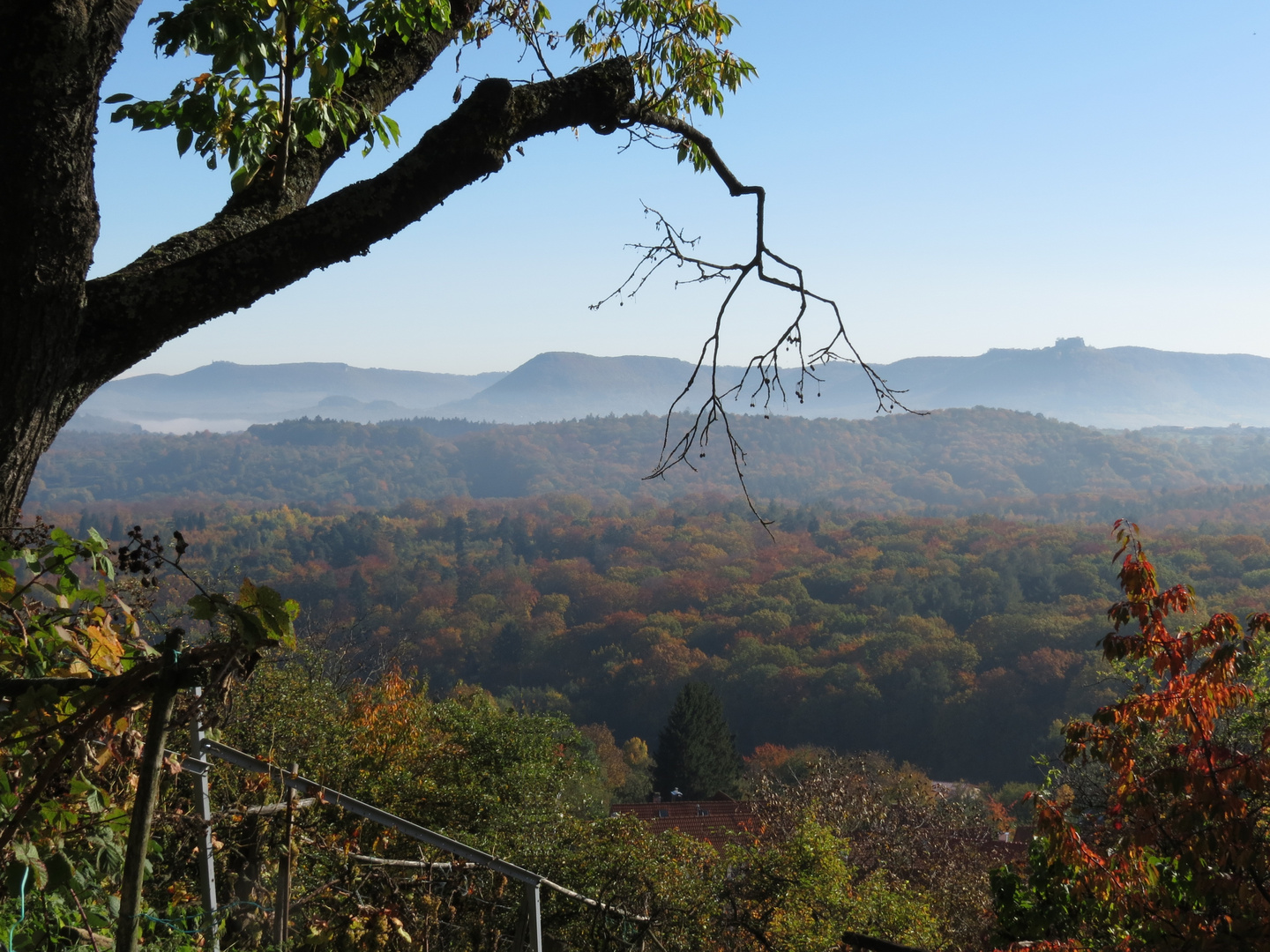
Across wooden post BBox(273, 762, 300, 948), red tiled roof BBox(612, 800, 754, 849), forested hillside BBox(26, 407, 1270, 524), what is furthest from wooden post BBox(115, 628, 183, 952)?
forested hillside BBox(26, 407, 1270, 524)

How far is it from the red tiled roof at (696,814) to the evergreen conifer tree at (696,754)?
2.64m

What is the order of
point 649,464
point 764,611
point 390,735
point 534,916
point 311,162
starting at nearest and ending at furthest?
point 311,162
point 534,916
point 390,735
point 764,611
point 649,464

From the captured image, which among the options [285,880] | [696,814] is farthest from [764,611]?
[285,880]

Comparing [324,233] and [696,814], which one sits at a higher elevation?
[324,233]

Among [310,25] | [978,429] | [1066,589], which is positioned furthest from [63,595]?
[978,429]

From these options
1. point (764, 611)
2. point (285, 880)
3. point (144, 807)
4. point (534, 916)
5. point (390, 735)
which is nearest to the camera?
A: point (144, 807)

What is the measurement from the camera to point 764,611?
A: 51.7 meters

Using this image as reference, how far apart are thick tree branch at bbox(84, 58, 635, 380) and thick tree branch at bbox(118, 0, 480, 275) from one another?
0.21ft

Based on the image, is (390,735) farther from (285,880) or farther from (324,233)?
(324,233)

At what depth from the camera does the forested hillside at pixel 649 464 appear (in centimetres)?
11025

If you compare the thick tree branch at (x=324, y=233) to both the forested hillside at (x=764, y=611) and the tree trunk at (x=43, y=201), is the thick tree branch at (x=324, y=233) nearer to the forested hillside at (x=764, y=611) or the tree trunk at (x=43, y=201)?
the tree trunk at (x=43, y=201)

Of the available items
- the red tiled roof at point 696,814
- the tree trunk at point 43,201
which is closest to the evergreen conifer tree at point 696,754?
the red tiled roof at point 696,814

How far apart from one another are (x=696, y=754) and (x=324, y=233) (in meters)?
26.0

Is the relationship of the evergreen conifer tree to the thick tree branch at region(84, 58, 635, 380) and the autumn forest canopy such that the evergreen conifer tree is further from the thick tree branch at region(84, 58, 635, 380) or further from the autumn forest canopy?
the thick tree branch at region(84, 58, 635, 380)
